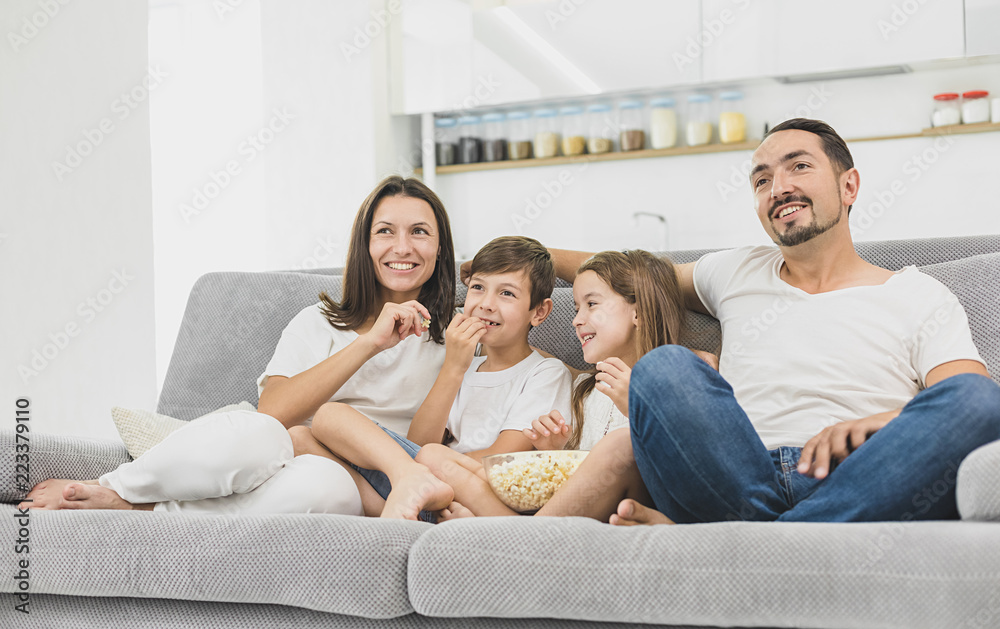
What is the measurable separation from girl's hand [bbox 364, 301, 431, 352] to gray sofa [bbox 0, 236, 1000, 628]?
1.59 ft

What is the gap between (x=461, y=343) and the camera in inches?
60.5

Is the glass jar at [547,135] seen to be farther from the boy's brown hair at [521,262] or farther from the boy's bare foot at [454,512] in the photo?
the boy's bare foot at [454,512]

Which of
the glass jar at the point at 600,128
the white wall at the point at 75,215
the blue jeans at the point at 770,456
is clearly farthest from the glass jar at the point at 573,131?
the blue jeans at the point at 770,456

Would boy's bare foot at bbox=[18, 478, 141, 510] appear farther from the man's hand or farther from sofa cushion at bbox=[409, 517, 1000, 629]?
the man's hand

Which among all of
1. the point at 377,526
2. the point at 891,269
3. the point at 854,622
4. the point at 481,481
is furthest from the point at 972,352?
the point at 377,526

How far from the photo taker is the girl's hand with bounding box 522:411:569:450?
138 cm

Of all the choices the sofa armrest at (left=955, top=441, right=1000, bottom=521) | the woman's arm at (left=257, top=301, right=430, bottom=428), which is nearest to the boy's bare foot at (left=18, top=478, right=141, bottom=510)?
the woman's arm at (left=257, top=301, right=430, bottom=428)

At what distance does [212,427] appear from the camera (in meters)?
1.26

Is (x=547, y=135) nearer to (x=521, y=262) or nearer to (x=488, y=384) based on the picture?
(x=521, y=262)

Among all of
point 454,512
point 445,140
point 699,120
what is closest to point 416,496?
point 454,512

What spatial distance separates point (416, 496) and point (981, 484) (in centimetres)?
73

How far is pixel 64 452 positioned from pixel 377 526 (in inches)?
27.2

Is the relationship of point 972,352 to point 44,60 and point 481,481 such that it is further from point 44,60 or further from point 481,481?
point 44,60

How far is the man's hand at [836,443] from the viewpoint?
1.15 meters
